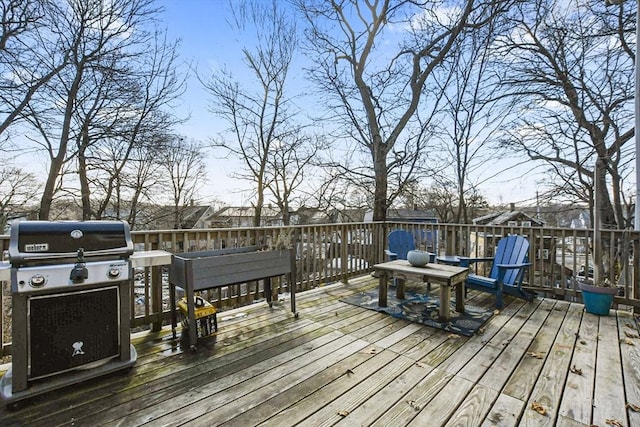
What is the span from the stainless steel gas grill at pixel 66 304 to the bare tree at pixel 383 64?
4.94 m


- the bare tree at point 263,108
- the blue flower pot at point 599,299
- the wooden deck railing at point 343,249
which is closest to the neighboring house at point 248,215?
the bare tree at point 263,108

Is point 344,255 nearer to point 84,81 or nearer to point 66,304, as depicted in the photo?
point 66,304

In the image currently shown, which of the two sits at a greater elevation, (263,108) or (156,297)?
(263,108)

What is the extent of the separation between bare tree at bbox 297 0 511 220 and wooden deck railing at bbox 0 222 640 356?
136cm

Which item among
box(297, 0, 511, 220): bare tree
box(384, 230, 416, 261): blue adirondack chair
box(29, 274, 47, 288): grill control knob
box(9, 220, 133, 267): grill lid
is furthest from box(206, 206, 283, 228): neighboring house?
box(29, 274, 47, 288): grill control knob

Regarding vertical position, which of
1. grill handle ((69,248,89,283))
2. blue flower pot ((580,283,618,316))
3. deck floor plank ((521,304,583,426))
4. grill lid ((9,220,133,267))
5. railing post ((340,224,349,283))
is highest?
grill lid ((9,220,133,267))

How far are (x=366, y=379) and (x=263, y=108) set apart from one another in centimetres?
1081

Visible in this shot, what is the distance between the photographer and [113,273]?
202 centimetres

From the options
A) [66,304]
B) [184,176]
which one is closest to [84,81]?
[184,176]

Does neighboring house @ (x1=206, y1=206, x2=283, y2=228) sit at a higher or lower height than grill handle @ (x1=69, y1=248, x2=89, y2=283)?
higher

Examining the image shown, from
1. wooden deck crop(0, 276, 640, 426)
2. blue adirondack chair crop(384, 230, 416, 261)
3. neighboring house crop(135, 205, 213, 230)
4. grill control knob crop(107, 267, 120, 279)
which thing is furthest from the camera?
neighboring house crop(135, 205, 213, 230)

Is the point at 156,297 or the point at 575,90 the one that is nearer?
the point at 156,297

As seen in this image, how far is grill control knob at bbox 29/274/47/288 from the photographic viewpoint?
1.75 m

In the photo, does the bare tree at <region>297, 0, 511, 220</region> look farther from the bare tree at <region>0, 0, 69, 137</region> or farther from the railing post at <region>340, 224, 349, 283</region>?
the bare tree at <region>0, 0, 69, 137</region>
